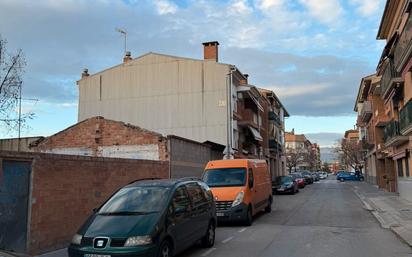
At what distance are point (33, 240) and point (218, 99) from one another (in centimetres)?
2487

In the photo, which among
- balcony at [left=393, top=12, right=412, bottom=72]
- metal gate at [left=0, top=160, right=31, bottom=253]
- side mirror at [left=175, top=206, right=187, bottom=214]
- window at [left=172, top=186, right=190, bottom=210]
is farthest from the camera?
balcony at [left=393, top=12, right=412, bottom=72]

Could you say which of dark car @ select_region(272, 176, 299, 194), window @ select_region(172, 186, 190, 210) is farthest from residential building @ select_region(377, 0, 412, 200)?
window @ select_region(172, 186, 190, 210)

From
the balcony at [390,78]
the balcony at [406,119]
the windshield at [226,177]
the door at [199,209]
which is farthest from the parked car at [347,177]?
the door at [199,209]

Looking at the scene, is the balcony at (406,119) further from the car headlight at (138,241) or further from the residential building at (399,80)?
the car headlight at (138,241)

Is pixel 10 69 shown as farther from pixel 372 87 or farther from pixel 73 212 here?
pixel 372 87

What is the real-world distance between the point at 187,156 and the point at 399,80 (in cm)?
1305

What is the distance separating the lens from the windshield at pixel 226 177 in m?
16.3

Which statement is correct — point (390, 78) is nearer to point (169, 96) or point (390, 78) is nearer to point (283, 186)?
point (283, 186)

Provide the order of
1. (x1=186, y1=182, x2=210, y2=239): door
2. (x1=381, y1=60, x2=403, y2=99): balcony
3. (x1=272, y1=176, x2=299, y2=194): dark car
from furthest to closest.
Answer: (x1=272, y1=176, x2=299, y2=194): dark car → (x1=381, y1=60, x2=403, y2=99): balcony → (x1=186, y1=182, x2=210, y2=239): door

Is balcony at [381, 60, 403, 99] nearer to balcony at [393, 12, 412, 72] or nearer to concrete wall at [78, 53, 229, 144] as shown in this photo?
balcony at [393, 12, 412, 72]

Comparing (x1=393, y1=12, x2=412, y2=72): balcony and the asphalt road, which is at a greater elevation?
(x1=393, y1=12, x2=412, y2=72): balcony

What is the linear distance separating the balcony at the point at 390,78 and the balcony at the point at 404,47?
5.65ft

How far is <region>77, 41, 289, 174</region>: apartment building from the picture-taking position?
1339 inches

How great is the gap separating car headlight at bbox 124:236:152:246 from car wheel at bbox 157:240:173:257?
0.36 meters
